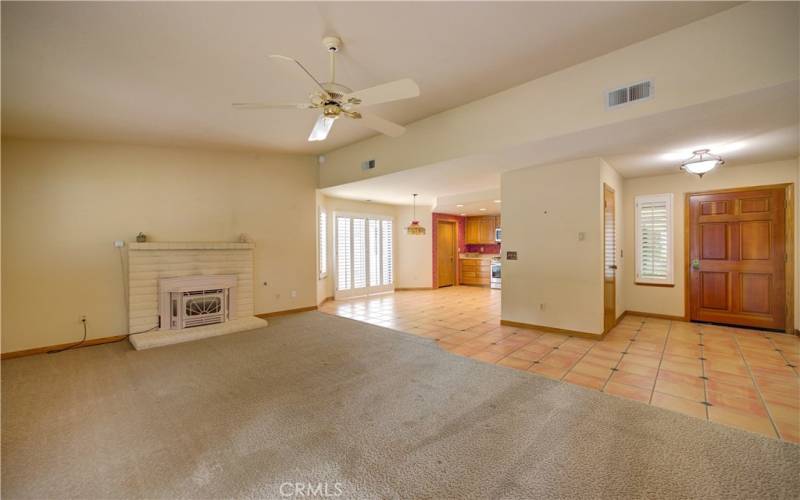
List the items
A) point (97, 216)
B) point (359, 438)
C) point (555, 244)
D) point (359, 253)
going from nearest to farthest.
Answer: point (359, 438)
point (97, 216)
point (555, 244)
point (359, 253)

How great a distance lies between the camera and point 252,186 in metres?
5.89

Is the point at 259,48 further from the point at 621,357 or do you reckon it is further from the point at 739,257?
the point at 739,257

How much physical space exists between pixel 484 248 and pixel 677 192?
6.10 meters

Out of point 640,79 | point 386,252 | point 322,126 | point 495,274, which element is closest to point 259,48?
point 322,126

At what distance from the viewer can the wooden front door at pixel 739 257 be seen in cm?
479

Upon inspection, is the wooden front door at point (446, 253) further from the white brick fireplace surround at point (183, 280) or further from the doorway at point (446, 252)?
the white brick fireplace surround at point (183, 280)

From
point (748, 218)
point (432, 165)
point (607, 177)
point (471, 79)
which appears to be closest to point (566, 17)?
point (471, 79)

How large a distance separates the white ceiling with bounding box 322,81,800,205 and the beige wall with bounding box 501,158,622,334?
317 mm

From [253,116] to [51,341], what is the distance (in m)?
4.04

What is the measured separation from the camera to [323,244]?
7465mm

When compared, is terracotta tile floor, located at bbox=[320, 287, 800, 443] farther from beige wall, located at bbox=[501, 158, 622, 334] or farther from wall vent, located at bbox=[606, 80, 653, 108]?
wall vent, located at bbox=[606, 80, 653, 108]

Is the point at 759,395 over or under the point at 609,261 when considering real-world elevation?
under

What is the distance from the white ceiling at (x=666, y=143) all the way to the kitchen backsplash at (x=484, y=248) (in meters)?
5.38

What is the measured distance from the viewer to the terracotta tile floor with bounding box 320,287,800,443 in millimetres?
2662
